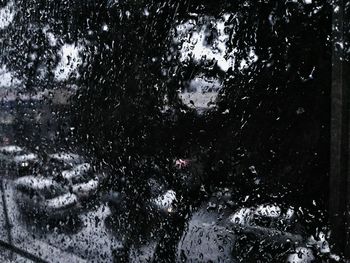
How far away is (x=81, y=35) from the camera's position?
1.82 metres

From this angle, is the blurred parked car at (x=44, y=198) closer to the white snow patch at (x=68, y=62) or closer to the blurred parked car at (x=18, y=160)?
the blurred parked car at (x=18, y=160)

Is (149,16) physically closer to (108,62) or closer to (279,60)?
(108,62)

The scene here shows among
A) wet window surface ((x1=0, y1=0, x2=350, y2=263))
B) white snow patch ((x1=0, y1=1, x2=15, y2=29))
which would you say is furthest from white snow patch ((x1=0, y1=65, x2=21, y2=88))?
white snow patch ((x1=0, y1=1, x2=15, y2=29))

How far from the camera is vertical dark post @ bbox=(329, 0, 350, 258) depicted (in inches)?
41.1

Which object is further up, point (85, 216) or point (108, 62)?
point (108, 62)

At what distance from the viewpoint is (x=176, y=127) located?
1.53m

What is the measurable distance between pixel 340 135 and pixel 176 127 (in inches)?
27.0

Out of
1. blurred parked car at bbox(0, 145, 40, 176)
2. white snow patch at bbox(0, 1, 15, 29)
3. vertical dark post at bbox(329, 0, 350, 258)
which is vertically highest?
white snow patch at bbox(0, 1, 15, 29)

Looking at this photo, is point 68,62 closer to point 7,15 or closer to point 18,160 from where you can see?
point 7,15

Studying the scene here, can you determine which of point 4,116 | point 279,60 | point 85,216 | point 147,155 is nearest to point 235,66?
point 279,60

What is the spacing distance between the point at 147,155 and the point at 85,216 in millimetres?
597

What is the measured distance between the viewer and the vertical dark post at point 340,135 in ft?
3.42

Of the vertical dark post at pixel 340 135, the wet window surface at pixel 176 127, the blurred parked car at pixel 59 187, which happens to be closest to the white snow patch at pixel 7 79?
the wet window surface at pixel 176 127

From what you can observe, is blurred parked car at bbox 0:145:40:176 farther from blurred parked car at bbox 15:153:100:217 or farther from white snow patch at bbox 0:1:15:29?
white snow patch at bbox 0:1:15:29
